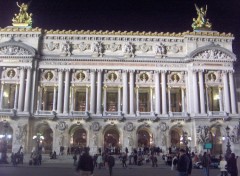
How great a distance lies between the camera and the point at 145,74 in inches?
2176

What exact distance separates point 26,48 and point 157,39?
22.4 metres

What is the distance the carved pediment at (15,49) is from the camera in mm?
53594

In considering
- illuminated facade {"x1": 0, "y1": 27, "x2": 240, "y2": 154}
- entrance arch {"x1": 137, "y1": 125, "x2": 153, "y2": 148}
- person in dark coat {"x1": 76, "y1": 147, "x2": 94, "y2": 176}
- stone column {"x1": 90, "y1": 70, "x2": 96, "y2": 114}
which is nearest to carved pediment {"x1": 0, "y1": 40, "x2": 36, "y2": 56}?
illuminated facade {"x1": 0, "y1": 27, "x2": 240, "y2": 154}

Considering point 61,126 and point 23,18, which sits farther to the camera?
point 23,18

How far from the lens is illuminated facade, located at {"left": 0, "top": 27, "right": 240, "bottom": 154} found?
51469 mm

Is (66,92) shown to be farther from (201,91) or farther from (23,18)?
(201,91)

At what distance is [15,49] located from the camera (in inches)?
2120

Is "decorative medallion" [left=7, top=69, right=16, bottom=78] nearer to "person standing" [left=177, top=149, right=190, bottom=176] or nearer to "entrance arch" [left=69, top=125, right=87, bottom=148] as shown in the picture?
"entrance arch" [left=69, top=125, right=87, bottom=148]

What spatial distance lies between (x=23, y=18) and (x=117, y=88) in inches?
822

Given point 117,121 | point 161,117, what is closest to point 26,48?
point 117,121

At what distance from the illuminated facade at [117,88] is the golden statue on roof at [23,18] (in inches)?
75.5

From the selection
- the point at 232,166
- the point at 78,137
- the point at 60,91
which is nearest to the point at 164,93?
the point at 78,137

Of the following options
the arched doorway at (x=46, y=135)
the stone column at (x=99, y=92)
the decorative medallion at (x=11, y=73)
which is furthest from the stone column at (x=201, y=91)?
the decorative medallion at (x=11, y=73)

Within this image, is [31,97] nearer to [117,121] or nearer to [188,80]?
[117,121]
